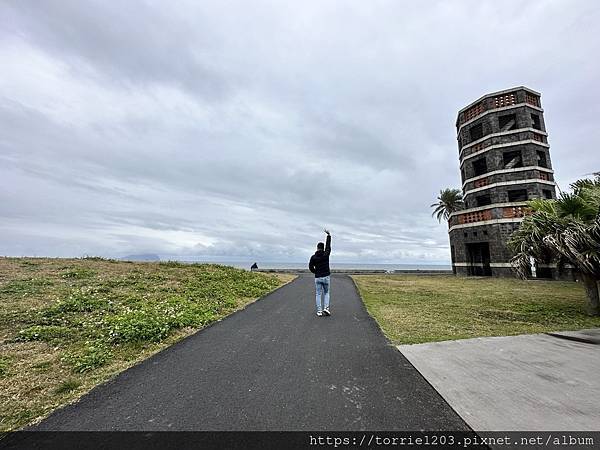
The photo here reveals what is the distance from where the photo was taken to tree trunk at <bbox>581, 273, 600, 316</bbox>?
9.39 meters

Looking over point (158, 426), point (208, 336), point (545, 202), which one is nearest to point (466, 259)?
point (545, 202)

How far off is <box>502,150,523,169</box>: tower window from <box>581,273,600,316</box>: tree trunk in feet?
83.1

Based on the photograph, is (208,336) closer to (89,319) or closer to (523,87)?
(89,319)

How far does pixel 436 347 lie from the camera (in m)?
5.86

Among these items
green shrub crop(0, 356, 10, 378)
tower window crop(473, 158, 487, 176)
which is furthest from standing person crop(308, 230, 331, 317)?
tower window crop(473, 158, 487, 176)

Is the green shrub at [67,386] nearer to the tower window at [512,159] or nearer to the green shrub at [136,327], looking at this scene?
the green shrub at [136,327]

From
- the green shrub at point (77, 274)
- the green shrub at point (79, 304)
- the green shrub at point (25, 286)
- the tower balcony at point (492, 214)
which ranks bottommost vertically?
the green shrub at point (79, 304)

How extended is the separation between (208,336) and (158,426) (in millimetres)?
3766

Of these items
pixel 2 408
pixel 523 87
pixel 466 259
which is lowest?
pixel 2 408

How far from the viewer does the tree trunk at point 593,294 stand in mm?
A: 9391

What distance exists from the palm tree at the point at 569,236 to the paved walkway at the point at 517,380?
12.3ft

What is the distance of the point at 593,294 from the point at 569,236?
105 inches

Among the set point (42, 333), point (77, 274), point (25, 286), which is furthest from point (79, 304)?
point (77, 274)

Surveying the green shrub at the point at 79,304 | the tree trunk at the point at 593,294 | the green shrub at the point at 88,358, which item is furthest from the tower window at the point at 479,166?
the green shrub at the point at 88,358
